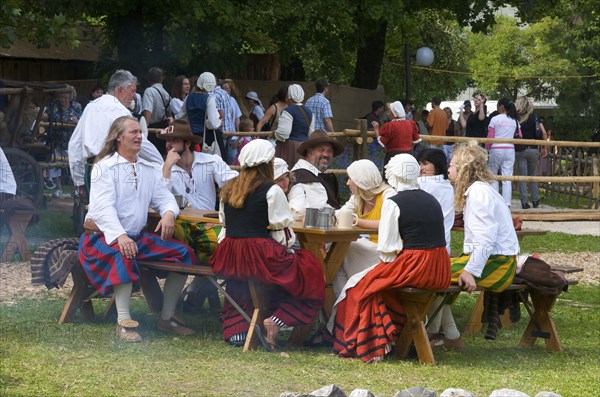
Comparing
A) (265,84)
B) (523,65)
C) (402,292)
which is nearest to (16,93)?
(402,292)

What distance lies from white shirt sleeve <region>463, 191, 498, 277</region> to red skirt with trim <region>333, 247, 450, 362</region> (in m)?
0.34

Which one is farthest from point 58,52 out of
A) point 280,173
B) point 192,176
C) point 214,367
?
point 214,367

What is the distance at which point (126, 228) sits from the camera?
27.7 ft

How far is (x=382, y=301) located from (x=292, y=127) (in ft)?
22.0

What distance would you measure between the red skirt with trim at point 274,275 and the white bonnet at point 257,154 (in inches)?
19.8

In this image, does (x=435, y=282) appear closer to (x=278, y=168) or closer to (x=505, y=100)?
(x=278, y=168)

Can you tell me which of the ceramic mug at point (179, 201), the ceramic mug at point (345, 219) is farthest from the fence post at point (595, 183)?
the ceramic mug at point (345, 219)

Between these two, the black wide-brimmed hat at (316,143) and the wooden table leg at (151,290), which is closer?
the wooden table leg at (151,290)

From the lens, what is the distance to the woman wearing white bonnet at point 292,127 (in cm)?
1451

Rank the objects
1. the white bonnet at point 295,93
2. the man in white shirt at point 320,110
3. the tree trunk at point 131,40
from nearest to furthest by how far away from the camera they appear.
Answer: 1. the white bonnet at point 295,93
2. the man in white shirt at point 320,110
3. the tree trunk at point 131,40

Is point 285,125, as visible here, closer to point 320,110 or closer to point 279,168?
point 320,110

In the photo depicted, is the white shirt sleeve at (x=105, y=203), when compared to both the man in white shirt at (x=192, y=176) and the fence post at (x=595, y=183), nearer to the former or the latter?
the man in white shirt at (x=192, y=176)

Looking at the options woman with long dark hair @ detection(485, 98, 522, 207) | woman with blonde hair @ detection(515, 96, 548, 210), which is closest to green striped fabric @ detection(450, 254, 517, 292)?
woman with long dark hair @ detection(485, 98, 522, 207)

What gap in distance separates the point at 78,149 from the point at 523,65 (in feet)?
134
